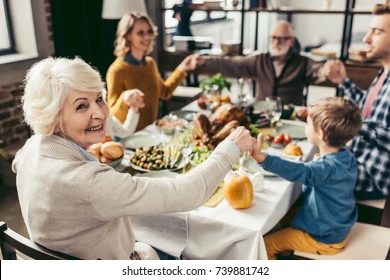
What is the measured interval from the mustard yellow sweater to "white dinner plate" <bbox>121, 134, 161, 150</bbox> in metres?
0.32

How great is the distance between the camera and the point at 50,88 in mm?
999

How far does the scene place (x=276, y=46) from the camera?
9.91ft

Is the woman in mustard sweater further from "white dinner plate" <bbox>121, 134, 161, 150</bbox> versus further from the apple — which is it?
the apple

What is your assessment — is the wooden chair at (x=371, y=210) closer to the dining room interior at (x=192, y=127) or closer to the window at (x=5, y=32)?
the dining room interior at (x=192, y=127)

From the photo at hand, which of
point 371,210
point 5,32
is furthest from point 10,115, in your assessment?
point 371,210

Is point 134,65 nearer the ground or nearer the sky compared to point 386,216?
nearer the sky

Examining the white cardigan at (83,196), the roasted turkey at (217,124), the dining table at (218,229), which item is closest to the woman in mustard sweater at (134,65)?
the roasted turkey at (217,124)

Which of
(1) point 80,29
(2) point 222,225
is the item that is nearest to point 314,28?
(1) point 80,29

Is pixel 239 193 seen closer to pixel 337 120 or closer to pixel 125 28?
pixel 337 120

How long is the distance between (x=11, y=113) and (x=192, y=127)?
1.80m

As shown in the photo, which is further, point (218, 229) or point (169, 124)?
point (169, 124)

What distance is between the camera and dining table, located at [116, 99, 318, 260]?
1.27 meters

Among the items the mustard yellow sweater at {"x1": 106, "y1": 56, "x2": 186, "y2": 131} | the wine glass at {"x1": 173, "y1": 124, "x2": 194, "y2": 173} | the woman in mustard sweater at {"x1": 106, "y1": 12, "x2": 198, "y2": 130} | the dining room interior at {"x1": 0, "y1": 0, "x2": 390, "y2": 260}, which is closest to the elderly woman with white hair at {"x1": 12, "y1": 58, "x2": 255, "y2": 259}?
the dining room interior at {"x1": 0, "y1": 0, "x2": 390, "y2": 260}

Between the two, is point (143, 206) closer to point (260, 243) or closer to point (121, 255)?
point (121, 255)
